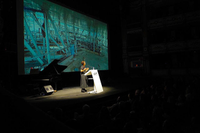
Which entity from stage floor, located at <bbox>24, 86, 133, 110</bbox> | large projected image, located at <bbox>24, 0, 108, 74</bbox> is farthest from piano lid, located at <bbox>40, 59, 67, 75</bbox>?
large projected image, located at <bbox>24, 0, 108, 74</bbox>

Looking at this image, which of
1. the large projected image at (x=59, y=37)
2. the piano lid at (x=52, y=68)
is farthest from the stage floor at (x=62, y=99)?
the large projected image at (x=59, y=37)

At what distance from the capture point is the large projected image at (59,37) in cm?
654

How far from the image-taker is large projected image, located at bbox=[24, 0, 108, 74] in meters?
6.54

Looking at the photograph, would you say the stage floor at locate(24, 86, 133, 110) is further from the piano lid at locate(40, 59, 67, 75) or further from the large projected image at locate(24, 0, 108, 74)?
the large projected image at locate(24, 0, 108, 74)

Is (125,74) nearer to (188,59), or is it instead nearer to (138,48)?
(138,48)

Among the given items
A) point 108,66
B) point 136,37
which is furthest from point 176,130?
point 136,37

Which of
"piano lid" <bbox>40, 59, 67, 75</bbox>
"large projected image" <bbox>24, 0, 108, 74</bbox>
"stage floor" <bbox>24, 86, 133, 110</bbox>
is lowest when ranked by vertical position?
"stage floor" <bbox>24, 86, 133, 110</bbox>

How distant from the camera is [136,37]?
656 inches

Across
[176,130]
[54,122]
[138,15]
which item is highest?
[138,15]

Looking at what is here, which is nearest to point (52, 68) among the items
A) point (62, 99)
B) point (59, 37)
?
point (62, 99)

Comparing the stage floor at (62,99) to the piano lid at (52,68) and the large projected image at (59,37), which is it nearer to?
the piano lid at (52,68)

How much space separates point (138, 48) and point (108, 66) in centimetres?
533

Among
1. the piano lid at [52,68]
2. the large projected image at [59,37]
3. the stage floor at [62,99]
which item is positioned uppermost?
the large projected image at [59,37]

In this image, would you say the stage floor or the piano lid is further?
the piano lid
